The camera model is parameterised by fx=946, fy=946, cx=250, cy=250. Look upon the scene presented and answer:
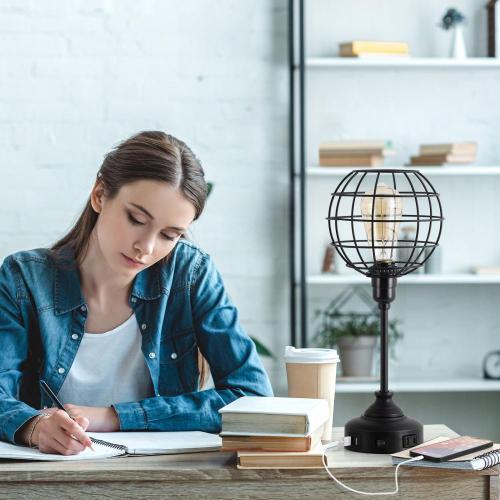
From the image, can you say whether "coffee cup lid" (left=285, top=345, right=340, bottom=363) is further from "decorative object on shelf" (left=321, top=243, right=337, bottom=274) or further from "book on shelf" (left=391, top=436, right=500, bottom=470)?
"decorative object on shelf" (left=321, top=243, right=337, bottom=274)

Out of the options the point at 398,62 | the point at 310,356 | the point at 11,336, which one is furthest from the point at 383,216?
the point at 398,62

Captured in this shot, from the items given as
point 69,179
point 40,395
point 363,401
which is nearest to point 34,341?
point 40,395

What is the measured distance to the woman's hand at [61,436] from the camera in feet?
4.65

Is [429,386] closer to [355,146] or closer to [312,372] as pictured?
[355,146]

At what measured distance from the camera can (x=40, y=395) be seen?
1.80 metres

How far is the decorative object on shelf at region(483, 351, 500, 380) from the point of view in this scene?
11.1 ft

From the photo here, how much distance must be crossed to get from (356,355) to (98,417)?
178cm

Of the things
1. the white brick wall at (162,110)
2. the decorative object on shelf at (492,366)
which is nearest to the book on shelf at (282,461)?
the white brick wall at (162,110)

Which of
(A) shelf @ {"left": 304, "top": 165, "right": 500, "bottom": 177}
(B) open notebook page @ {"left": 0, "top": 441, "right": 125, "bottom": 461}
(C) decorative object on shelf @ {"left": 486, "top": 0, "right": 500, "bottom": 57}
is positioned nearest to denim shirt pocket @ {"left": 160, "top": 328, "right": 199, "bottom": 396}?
(B) open notebook page @ {"left": 0, "top": 441, "right": 125, "bottom": 461}

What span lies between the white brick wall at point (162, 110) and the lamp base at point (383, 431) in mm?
1904

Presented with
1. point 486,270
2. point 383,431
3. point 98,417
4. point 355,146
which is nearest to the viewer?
point 383,431

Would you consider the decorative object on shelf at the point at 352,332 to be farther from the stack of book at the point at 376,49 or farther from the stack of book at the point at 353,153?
the stack of book at the point at 376,49

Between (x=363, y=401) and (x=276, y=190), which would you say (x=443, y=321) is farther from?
(x=276, y=190)

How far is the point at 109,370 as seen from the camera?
1808 mm
